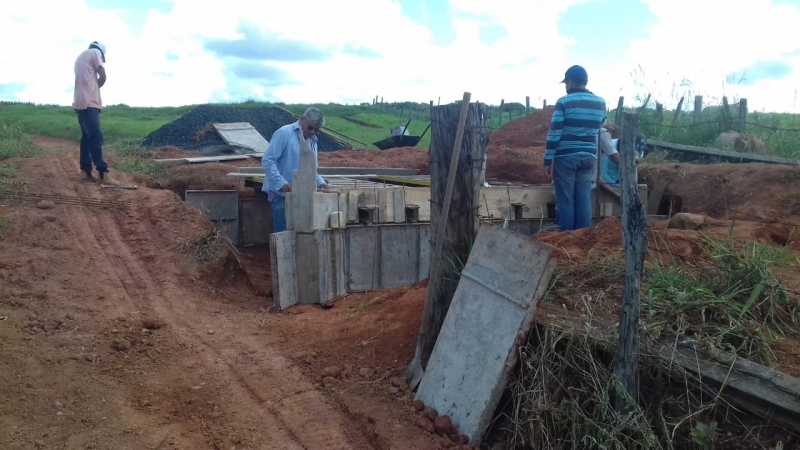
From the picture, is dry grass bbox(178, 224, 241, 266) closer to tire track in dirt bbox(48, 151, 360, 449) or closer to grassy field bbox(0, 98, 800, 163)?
tire track in dirt bbox(48, 151, 360, 449)

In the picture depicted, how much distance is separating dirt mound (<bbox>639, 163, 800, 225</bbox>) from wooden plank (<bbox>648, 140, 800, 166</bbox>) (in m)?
0.43

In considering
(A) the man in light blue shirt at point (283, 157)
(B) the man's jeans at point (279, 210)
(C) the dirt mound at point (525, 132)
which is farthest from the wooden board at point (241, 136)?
(B) the man's jeans at point (279, 210)

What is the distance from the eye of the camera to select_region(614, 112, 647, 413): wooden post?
133 inches

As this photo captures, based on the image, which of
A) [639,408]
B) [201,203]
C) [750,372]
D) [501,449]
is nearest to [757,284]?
[750,372]

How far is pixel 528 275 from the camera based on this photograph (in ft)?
12.5

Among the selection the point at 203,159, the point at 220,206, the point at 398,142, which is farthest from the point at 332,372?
the point at 398,142

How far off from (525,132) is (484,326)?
1634 cm

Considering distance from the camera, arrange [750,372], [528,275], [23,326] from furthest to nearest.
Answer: [23,326] → [528,275] → [750,372]

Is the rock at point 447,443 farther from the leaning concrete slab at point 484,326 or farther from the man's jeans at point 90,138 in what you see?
the man's jeans at point 90,138

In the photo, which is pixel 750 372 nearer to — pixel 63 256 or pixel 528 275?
pixel 528 275

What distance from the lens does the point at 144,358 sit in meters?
4.60

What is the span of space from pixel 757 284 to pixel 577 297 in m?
1.00

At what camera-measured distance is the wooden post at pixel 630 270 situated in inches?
133

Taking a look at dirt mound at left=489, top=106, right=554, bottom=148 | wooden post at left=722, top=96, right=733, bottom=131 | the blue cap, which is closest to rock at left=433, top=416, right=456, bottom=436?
the blue cap
